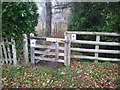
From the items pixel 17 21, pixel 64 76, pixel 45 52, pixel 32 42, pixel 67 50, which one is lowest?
pixel 64 76

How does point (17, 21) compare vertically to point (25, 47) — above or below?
above

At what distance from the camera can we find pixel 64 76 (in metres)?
6.92

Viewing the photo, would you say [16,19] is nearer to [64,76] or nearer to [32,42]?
[32,42]

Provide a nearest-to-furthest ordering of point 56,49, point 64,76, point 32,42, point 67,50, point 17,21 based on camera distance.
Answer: point 64,76 → point 67,50 → point 56,49 → point 17,21 → point 32,42

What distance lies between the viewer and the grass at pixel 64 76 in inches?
254

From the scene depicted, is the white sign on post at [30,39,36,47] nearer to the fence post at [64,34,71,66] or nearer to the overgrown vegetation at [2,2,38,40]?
the overgrown vegetation at [2,2,38,40]

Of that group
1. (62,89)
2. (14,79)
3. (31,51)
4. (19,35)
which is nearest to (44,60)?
(31,51)

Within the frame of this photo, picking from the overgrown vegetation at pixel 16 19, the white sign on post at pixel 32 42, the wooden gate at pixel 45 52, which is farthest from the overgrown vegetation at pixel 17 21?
the wooden gate at pixel 45 52

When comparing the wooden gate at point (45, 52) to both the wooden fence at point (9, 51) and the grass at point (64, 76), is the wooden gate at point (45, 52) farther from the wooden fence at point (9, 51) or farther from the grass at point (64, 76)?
the grass at point (64, 76)

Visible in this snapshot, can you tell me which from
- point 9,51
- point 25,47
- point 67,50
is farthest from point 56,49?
point 9,51

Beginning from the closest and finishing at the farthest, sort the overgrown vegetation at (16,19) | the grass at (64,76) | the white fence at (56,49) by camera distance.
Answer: the grass at (64,76) → the overgrown vegetation at (16,19) → the white fence at (56,49)

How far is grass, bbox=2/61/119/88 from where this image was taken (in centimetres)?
645

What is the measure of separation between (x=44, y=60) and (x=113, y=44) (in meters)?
2.72

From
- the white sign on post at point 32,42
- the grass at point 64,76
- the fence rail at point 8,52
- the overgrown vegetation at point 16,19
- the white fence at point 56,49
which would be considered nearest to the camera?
the grass at point 64,76
